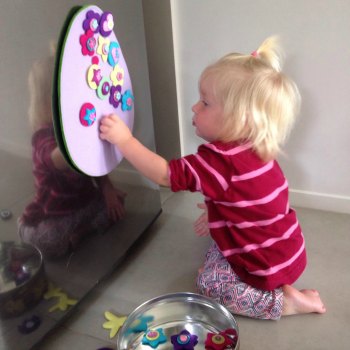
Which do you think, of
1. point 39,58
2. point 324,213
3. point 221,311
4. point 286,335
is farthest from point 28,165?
point 324,213

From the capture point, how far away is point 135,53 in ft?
3.01

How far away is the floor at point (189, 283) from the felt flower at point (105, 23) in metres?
0.58

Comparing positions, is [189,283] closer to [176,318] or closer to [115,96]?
[176,318]

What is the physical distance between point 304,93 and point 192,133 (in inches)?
14.3

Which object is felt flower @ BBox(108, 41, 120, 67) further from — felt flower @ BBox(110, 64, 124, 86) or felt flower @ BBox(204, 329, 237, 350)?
felt flower @ BBox(204, 329, 237, 350)

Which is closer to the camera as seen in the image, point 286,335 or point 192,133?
point 286,335

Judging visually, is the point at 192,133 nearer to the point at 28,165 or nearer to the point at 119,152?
the point at 119,152

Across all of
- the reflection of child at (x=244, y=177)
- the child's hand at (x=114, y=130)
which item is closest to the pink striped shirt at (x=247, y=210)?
the reflection of child at (x=244, y=177)

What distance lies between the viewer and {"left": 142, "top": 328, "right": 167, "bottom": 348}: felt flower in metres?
0.84

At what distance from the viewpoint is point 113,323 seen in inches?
35.5

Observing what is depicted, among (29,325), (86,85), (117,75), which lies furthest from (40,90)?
(29,325)

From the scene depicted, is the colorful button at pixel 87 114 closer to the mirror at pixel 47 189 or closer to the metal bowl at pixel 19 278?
the mirror at pixel 47 189

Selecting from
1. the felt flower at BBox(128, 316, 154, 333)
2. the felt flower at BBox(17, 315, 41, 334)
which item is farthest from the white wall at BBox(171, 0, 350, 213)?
the felt flower at BBox(17, 315, 41, 334)

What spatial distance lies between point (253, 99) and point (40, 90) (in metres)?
0.37
